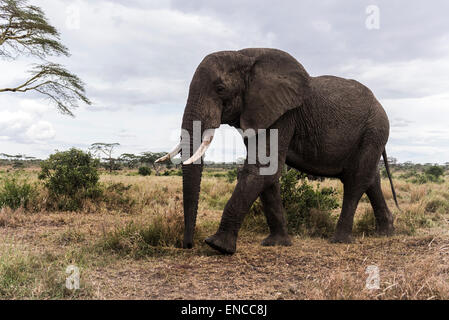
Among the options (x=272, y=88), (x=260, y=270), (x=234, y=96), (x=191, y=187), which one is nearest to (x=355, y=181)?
(x=272, y=88)

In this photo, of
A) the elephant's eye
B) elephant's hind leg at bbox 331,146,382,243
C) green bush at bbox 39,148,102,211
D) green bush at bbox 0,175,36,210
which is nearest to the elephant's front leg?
the elephant's eye

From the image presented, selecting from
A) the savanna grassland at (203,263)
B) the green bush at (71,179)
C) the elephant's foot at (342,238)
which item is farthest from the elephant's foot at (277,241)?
the green bush at (71,179)

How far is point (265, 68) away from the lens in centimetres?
520

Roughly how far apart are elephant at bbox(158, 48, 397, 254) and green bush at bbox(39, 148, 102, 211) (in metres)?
5.10

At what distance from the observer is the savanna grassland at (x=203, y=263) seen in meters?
3.44

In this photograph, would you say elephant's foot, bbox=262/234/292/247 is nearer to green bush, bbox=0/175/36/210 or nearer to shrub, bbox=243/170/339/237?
shrub, bbox=243/170/339/237

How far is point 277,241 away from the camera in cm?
561

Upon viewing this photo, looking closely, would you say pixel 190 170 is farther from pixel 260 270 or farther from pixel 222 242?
pixel 260 270

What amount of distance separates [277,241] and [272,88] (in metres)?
2.28

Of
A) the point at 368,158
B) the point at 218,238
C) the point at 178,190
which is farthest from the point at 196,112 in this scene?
the point at 178,190

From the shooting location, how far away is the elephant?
186 inches
